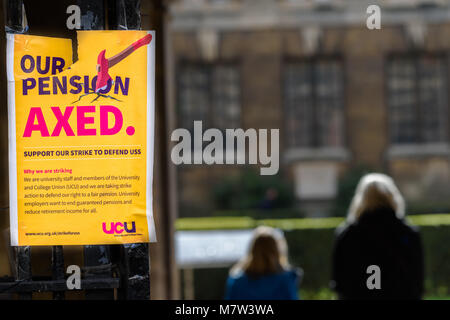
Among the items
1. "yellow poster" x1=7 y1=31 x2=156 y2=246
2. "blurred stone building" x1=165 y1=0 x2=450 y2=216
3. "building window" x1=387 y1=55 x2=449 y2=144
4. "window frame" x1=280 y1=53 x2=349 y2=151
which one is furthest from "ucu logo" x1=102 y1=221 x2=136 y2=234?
"building window" x1=387 y1=55 x2=449 y2=144

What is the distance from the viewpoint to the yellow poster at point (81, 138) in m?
2.66

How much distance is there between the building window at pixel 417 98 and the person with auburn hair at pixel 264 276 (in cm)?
1416

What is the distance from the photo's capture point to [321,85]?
18266 millimetres

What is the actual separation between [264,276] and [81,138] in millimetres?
2338

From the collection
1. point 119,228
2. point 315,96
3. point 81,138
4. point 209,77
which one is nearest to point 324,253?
point 119,228

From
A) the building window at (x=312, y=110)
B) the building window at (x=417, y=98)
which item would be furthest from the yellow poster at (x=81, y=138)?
the building window at (x=417, y=98)

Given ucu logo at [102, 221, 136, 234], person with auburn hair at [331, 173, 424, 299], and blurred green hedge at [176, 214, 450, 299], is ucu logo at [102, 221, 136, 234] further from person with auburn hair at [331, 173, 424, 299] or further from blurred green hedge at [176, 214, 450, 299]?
blurred green hedge at [176, 214, 450, 299]

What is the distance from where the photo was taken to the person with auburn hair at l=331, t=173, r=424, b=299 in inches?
180

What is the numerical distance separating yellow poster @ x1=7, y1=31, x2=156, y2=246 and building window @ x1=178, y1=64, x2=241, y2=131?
15.3m

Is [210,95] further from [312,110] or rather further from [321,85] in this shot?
[321,85]

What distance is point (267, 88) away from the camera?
18.0 m

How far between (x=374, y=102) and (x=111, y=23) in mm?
15988

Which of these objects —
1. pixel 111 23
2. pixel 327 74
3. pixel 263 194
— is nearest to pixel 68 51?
pixel 111 23
